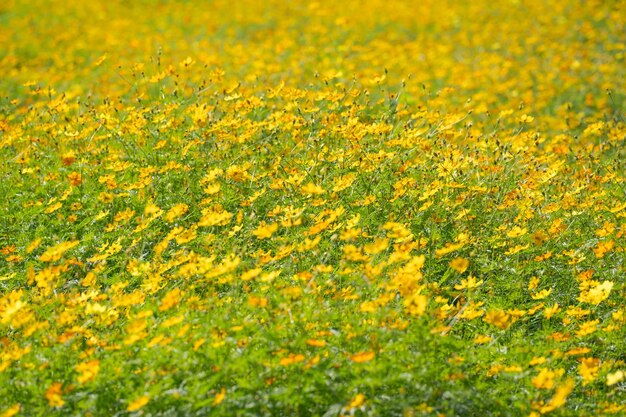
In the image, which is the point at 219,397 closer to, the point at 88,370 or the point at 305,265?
the point at 88,370

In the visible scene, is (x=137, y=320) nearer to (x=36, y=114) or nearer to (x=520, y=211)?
(x=520, y=211)

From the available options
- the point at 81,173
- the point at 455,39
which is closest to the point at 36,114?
the point at 81,173

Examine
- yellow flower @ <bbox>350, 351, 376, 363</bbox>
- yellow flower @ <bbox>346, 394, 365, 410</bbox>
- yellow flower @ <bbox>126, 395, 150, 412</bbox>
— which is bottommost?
yellow flower @ <bbox>346, 394, 365, 410</bbox>

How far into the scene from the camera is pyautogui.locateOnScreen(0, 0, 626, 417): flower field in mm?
2680

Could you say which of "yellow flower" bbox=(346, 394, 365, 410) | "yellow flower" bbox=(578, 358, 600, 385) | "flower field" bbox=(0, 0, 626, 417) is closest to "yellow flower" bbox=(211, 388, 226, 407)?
"flower field" bbox=(0, 0, 626, 417)

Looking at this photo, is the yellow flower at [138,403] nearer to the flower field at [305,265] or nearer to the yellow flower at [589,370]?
the flower field at [305,265]

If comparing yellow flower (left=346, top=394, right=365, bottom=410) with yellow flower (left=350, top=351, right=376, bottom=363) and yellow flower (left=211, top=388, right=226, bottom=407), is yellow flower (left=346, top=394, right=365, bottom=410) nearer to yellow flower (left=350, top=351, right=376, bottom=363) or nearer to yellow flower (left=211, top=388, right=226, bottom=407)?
yellow flower (left=350, top=351, right=376, bottom=363)

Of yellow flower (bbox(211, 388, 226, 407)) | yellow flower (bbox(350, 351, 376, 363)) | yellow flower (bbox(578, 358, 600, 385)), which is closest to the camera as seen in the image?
yellow flower (bbox(211, 388, 226, 407))

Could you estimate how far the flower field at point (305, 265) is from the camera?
2.68 meters

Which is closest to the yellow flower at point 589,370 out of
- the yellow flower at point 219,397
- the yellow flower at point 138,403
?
the yellow flower at point 219,397

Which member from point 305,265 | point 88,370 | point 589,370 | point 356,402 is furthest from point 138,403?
point 589,370

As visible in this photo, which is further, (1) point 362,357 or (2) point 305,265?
(2) point 305,265

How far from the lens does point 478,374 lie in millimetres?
2992

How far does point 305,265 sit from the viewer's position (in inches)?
145
